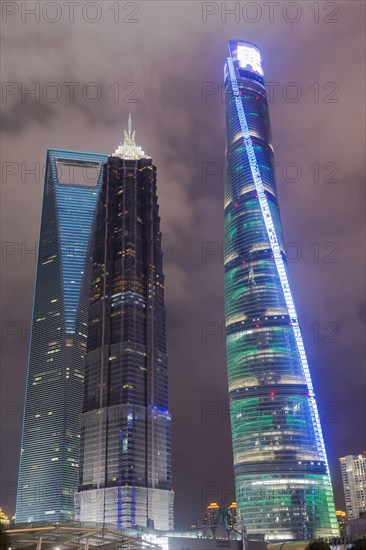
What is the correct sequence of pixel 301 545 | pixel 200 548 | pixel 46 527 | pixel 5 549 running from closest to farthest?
pixel 5 549 → pixel 46 527 → pixel 200 548 → pixel 301 545

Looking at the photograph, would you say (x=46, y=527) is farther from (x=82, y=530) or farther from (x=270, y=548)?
(x=270, y=548)

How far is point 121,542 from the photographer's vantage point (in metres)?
85.8

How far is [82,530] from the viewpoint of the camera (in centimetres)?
7819

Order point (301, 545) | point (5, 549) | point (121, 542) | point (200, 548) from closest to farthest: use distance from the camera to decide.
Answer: point (5, 549) → point (121, 542) → point (200, 548) → point (301, 545)

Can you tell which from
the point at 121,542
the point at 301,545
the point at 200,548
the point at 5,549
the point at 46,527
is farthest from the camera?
the point at 301,545

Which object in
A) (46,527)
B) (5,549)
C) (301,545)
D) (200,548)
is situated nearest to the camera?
(5,549)

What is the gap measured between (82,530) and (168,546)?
331ft

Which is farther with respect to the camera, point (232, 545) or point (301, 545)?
point (301, 545)

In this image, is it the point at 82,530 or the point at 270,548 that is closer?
the point at 82,530

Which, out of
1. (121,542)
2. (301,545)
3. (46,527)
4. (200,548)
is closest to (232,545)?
(200,548)

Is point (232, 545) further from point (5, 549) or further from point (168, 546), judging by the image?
point (5, 549)

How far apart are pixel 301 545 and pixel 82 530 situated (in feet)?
442

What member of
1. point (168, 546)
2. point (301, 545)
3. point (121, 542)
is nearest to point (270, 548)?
point (301, 545)

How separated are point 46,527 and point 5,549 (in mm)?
6322
